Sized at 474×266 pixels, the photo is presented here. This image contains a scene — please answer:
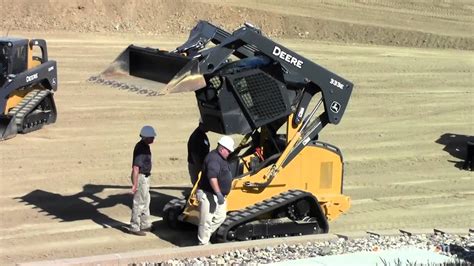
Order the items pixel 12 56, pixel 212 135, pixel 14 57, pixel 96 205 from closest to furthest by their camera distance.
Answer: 1. pixel 96 205
2. pixel 12 56
3. pixel 14 57
4. pixel 212 135

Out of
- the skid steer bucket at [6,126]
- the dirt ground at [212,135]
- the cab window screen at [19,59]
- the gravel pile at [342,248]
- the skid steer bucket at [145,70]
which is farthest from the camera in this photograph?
the cab window screen at [19,59]

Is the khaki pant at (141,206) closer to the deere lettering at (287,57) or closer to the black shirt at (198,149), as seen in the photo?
the black shirt at (198,149)

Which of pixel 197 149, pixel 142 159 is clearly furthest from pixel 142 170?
pixel 197 149

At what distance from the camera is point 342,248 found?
11.1 metres

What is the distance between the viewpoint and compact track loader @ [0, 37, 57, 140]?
18.6 m

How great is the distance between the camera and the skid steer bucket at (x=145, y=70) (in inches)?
438

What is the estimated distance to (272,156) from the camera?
1243cm

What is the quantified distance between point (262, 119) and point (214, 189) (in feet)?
4.33

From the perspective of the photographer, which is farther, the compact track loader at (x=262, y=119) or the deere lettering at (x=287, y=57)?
the deere lettering at (x=287, y=57)

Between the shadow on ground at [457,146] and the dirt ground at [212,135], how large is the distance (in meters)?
0.10

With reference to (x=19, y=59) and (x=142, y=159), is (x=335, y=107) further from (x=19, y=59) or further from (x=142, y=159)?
(x=19, y=59)

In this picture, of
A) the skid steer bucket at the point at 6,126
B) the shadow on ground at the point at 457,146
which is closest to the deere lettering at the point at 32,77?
the skid steer bucket at the point at 6,126

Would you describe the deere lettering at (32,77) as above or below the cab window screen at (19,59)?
below

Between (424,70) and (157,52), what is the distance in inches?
778
